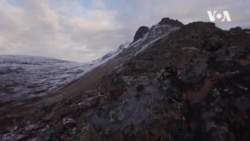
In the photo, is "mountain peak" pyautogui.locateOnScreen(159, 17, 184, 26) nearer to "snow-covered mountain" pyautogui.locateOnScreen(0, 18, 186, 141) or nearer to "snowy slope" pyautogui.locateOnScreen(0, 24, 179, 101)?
"snow-covered mountain" pyautogui.locateOnScreen(0, 18, 186, 141)

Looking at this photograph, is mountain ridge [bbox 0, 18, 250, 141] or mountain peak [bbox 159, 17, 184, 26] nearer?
mountain ridge [bbox 0, 18, 250, 141]

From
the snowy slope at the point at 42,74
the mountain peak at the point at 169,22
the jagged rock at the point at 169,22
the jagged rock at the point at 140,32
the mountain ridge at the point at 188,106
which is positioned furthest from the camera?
the jagged rock at the point at 140,32

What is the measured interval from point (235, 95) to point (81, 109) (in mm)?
18041

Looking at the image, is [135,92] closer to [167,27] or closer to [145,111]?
[145,111]

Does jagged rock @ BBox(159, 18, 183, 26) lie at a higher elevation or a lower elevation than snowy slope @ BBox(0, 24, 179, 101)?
higher

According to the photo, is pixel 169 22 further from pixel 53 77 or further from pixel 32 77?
pixel 32 77

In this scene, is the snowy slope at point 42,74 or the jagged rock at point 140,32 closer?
the snowy slope at point 42,74

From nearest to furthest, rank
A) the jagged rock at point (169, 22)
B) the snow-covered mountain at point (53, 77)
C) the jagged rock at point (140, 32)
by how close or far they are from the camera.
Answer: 1. the snow-covered mountain at point (53, 77)
2. the jagged rock at point (169, 22)
3. the jagged rock at point (140, 32)

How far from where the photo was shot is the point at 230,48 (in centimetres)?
1263

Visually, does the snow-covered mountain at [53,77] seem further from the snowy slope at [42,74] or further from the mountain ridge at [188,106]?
the mountain ridge at [188,106]

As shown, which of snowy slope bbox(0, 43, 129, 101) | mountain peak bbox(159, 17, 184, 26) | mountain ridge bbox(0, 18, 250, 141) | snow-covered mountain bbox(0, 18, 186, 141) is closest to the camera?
mountain ridge bbox(0, 18, 250, 141)

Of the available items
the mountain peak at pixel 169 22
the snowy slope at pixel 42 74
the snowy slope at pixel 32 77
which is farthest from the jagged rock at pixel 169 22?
the snowy slope at pixel 32 77

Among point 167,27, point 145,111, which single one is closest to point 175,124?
point 145,111

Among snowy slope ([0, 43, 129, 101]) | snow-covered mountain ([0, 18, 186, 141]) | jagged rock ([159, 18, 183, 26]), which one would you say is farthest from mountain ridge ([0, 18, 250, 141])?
jagged rock ([159, 18, 183, 26])
